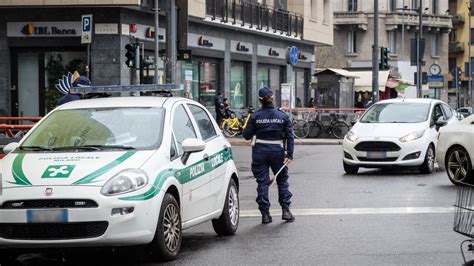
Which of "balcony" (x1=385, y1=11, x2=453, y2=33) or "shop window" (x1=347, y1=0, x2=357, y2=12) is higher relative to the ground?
"shop window" (x1=347, y1=0, x2=357, y2=12)

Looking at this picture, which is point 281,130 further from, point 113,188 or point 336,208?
point 113,188

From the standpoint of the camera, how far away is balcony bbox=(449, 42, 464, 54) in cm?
8912

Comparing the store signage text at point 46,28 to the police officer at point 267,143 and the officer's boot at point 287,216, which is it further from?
the officer's boot at point 287,216

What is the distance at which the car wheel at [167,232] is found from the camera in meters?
7.42

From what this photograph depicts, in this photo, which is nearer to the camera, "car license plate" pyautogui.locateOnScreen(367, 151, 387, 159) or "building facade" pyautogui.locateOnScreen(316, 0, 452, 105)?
"car license plate" pyautogui.locateOnScreen(367, 151, 387, 159)

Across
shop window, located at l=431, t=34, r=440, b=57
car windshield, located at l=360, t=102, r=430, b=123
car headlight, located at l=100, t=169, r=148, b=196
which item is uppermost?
shop window, located at l=431, t=34, r=440, b=57

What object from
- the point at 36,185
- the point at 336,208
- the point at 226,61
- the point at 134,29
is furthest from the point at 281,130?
the point at 226,61

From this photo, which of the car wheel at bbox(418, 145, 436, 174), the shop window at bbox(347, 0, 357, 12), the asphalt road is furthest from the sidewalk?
the shop window at bbox(347, 0, 357, 12)

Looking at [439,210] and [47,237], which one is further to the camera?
[439,210]

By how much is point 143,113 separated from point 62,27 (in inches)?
875

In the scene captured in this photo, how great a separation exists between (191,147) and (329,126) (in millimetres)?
25061

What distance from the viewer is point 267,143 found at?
408 inches

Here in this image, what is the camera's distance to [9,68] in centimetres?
3019

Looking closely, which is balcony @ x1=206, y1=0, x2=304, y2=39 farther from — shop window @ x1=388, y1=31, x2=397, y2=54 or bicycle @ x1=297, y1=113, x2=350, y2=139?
shop window @ x1=388, y1=31, x2=397, y2=54
